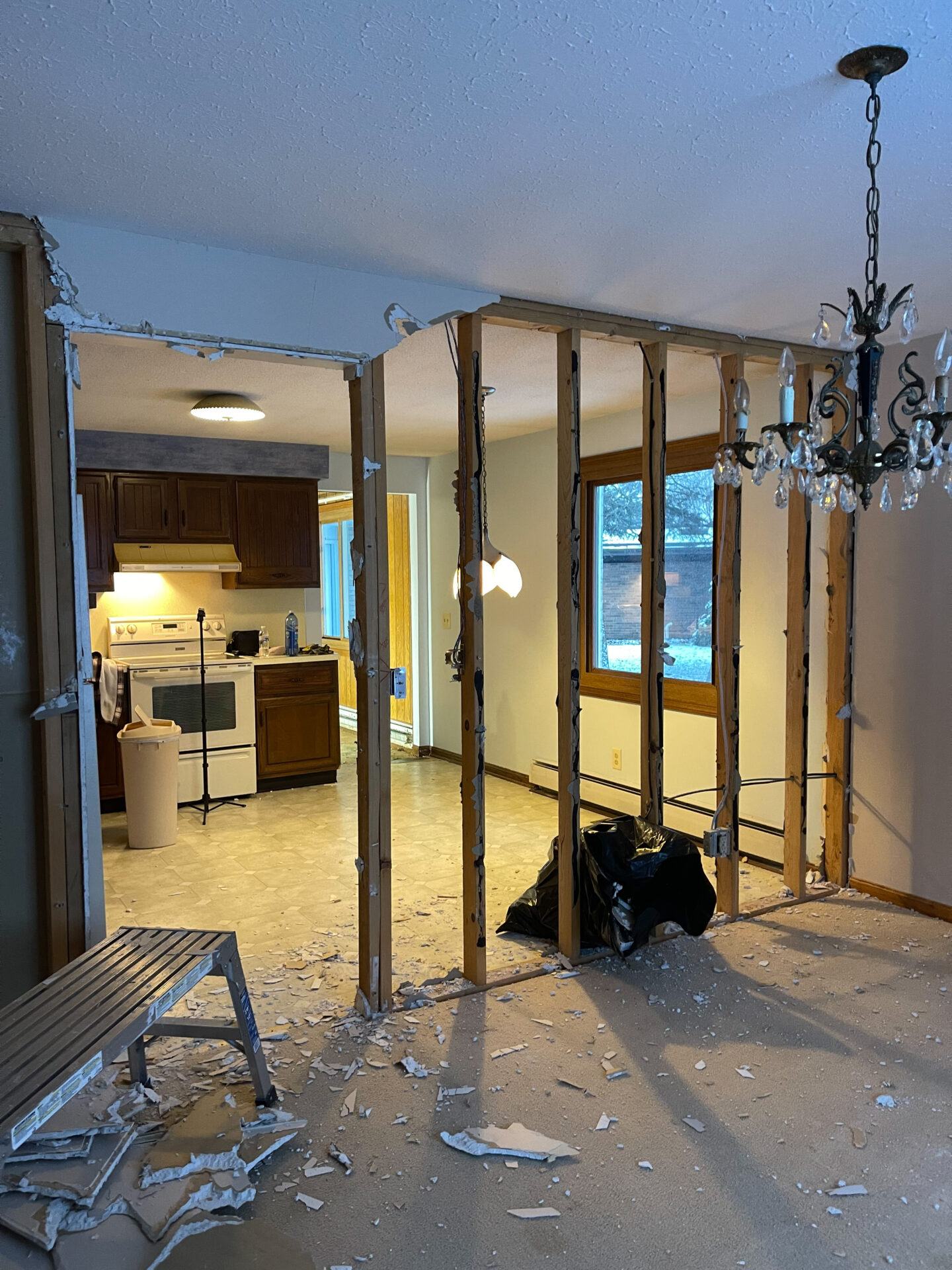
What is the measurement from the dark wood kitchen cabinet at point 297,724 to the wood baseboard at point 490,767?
3.12 ft

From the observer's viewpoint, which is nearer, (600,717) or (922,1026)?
(922,1026)

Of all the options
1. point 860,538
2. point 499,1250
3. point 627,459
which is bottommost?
point 499,1250

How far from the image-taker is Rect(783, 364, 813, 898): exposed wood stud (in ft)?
12.9

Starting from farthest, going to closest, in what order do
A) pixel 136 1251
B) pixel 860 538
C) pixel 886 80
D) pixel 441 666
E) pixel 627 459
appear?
pixel 441 666 → pixel 627 459 → pixel 860 538 → pixel 136 1251 → pixel 886 80

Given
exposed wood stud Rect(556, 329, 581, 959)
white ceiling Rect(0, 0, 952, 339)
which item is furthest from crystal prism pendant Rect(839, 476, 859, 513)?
exposed wood stud Rect(556, 329, 581, 959)

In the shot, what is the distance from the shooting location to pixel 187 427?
5656 mm

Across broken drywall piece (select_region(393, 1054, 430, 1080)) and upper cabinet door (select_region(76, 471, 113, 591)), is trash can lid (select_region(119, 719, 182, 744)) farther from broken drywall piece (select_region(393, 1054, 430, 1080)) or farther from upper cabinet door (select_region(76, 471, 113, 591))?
broken drywall piece (select_region(393, 1054, 430, 1080))

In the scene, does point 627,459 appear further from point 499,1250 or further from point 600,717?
point 499,1250

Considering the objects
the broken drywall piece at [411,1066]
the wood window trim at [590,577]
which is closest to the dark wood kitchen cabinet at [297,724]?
the wood window trim at [590,577]

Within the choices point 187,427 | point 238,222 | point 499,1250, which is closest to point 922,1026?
point 499,1250

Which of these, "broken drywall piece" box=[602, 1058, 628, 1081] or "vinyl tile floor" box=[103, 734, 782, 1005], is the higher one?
"vinyl tile floor" box=[103, 734, 782, 1005]

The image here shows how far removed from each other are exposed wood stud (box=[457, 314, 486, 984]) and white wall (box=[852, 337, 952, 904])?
1.90 m

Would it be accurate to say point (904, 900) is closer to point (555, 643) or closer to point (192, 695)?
point (555, 643)

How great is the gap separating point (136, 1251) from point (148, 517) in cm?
460
